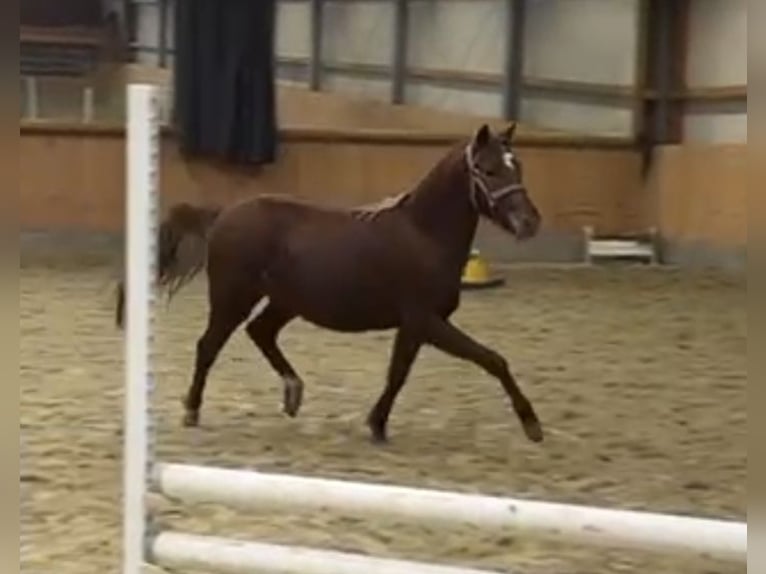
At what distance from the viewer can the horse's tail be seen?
14.5ft

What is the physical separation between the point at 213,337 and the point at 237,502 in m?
2.33

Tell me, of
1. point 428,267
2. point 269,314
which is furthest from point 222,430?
point 428,267

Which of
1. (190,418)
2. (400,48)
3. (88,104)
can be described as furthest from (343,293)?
(400,48)

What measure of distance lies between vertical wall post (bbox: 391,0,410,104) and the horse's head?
6668mm

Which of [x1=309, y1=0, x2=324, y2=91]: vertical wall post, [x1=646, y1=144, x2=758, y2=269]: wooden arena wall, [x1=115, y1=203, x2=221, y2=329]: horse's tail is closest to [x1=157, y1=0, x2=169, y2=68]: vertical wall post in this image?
[x1=309, y1=0, x2=324, y2=91]: vertical wall post

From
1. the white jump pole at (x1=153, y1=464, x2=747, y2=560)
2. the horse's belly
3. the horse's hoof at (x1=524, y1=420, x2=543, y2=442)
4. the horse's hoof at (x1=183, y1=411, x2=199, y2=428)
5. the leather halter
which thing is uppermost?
the leather halter

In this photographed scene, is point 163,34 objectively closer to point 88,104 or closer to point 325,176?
point 88,104

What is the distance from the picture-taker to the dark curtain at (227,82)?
9312mm

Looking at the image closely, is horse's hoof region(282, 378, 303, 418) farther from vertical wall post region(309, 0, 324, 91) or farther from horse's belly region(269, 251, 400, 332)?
vertical wall post region(309, 0, 324, 91)

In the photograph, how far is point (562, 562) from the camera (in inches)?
120

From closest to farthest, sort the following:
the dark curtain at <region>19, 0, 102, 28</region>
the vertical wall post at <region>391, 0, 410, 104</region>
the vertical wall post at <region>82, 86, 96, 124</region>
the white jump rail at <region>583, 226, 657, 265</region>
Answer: the white jump rail at <region>583, 226, 657, 265</region> < the vertical wall post at <region>82, 86, 96, 124</region> < the dark curtain at <region>19, 0, 102, 28</region> < the vertical wall post at <region>391, 0, 410, 104</region>

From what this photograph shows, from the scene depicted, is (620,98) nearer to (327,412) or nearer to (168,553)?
(327,412)

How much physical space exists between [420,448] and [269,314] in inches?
24.5

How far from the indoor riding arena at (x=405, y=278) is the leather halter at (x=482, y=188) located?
0.35m
